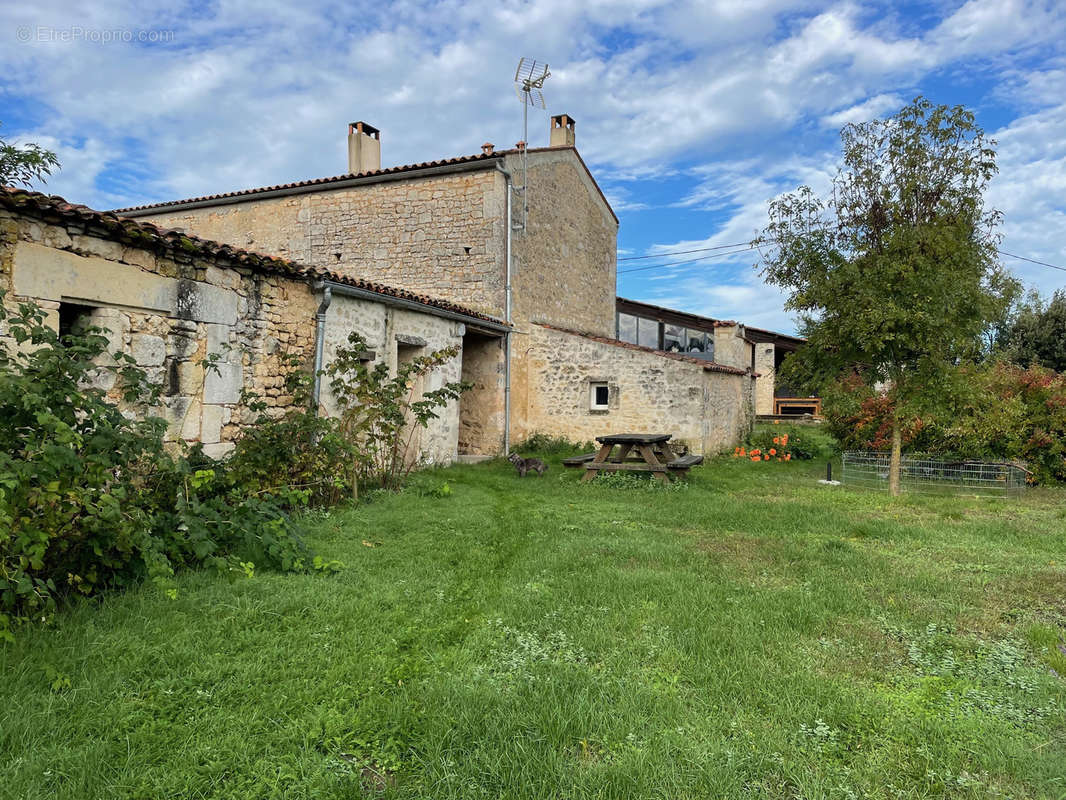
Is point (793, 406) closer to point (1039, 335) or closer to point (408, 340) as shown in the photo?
point (1039, 335)

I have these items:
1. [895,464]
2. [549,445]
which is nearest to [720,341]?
[549,445]

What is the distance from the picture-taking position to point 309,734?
2621 millimetres

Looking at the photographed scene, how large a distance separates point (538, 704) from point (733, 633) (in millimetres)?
1445

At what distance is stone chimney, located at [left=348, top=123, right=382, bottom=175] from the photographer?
15.4m

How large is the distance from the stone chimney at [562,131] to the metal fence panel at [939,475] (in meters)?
10.3

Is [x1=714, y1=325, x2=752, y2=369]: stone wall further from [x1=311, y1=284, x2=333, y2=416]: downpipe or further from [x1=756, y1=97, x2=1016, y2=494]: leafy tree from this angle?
Result: [x1=311, y1=284, x2=333, y2=416]: downpipe

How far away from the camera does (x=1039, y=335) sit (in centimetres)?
2320

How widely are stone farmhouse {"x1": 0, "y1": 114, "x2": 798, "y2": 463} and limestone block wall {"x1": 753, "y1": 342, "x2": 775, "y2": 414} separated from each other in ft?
28.0

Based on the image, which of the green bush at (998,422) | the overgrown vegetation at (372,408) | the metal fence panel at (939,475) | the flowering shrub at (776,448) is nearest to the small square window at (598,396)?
the flowering shrub at (776,448)

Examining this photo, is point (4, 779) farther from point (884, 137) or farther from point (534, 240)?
point (534, 240)

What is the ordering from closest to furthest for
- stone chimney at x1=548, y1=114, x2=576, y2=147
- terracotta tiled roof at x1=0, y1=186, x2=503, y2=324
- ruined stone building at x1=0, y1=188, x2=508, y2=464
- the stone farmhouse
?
1. terracotta tiled roof at x1=0, y1=186, x2=503, y2=324
2. ruined stone building at x1=0, y1=188, x2=508, y2=464
3. the stone farmhouse
4. stone chimney at x1=548, y1=114, x2=576, y2=147

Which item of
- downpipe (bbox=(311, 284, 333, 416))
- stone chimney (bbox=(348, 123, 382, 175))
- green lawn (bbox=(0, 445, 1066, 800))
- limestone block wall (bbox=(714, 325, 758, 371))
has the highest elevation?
stone chimney (bbox=(348, 123, 382, 175))

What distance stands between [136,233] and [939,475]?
1188cm

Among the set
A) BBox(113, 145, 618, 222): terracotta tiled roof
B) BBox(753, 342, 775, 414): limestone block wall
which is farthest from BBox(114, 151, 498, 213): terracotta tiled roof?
BBox(753, 342, 775, 414): limestone block wall
